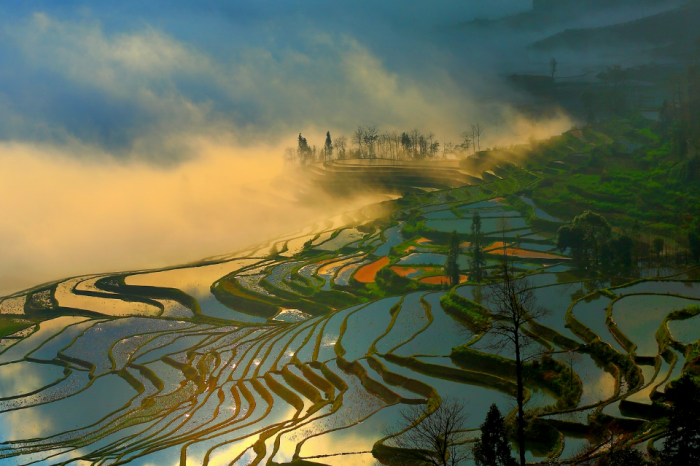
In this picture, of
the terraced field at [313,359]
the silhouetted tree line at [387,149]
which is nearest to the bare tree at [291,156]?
the silhouetted tree line at [387,149]

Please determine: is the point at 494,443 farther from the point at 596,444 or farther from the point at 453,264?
the point at 453,264

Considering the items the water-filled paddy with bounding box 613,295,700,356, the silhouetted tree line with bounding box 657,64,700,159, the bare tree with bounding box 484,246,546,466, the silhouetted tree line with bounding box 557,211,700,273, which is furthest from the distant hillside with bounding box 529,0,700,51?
the bare tree with bounding box 484,246,546,466

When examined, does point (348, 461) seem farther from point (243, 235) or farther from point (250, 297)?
point (243, 235)

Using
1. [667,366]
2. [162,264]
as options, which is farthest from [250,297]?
[667,366]

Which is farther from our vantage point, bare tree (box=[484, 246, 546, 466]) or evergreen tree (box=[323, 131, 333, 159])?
evergreen tree (box=[323, 131, 333, 159])

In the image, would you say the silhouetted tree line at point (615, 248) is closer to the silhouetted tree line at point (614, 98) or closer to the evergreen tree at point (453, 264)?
the evergreen tree at point (453, 264)

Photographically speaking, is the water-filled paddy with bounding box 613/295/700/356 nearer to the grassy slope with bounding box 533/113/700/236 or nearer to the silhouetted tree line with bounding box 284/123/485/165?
the grassy slope with bounding box 533/113/700/236
